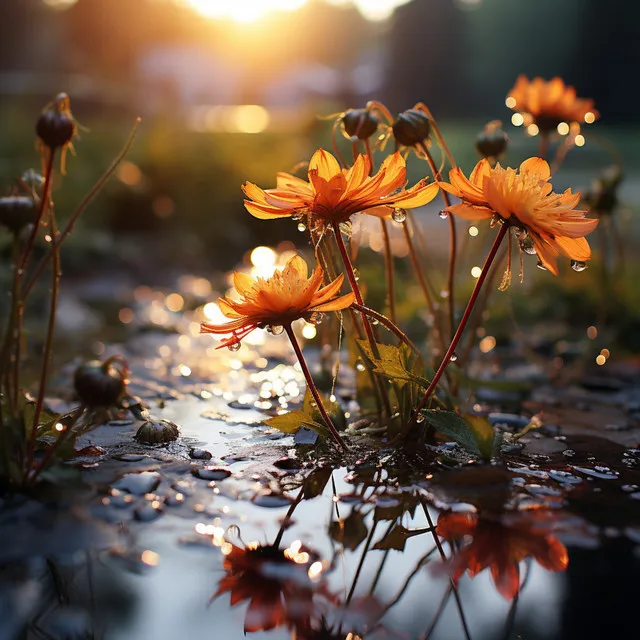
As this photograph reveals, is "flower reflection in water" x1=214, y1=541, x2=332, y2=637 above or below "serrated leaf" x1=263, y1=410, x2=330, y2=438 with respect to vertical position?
below

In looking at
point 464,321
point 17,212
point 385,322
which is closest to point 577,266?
point 464,321

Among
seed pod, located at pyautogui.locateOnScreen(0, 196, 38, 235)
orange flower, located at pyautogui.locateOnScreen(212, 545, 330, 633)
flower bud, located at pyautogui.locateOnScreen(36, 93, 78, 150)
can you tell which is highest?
flower bud, located at pyautogui.locateOnScreen(36, 93, 78, 150)

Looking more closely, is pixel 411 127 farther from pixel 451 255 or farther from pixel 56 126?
pixel 56 126

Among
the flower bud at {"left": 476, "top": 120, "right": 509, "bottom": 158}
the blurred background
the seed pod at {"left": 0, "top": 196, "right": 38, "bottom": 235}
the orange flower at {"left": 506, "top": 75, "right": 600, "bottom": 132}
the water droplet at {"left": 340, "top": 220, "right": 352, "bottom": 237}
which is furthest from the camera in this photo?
the blurred background

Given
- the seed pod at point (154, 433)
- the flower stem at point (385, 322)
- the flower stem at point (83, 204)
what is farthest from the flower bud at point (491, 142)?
the seed pod at point (154, 433)

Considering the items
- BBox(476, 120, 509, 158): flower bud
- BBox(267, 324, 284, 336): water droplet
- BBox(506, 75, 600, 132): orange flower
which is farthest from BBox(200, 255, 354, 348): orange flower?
BBox(506, 75, 600, 132): orange flower

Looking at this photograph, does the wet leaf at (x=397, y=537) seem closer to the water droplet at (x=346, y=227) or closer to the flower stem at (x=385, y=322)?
the flower stem at (x=385, y=322)

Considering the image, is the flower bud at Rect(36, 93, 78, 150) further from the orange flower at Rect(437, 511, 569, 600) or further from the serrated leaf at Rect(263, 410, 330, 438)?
the orange flower at Rect(437, 511, 569, 600)
